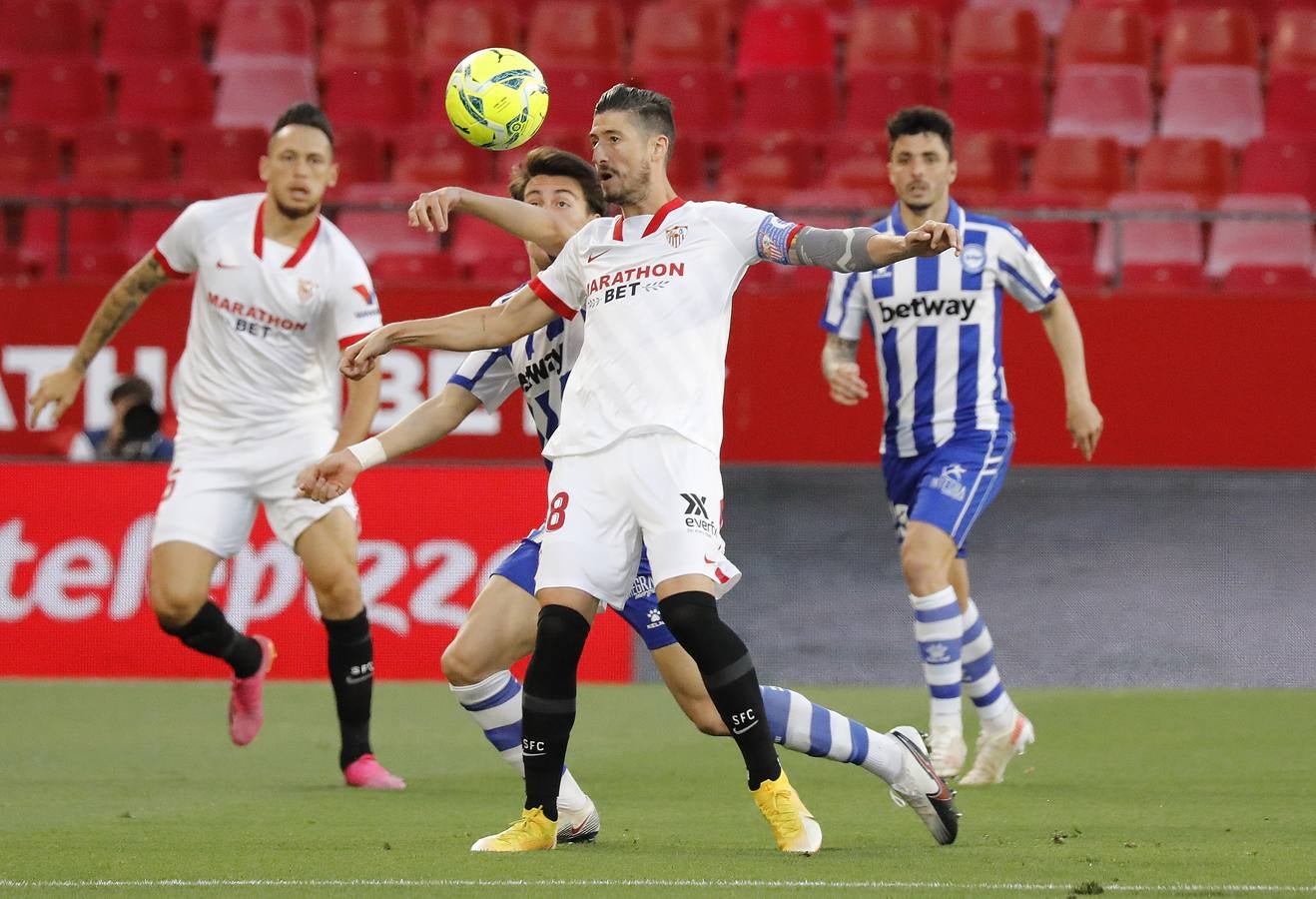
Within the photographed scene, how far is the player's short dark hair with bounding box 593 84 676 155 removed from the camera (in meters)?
5.21

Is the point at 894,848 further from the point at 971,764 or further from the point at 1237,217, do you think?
the point at 1237,217

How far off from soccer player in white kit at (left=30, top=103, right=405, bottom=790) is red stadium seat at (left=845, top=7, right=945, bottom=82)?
863 cm

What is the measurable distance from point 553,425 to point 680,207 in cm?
101

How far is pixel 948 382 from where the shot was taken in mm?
7332

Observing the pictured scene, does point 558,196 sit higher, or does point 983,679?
point 558,196

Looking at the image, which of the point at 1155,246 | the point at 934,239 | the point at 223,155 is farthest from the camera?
the point at 223,155

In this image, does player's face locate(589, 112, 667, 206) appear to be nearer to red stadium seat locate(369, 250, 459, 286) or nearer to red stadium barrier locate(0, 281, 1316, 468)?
red stadium barrier locate(0, 281, 1316, 468)

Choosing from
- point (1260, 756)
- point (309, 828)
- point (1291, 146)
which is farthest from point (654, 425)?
point (1291, 146)

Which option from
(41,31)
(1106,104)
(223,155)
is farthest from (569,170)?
(41,31)

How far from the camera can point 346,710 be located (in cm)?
720

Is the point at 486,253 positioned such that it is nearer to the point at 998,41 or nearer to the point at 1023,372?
the point at 1023,372

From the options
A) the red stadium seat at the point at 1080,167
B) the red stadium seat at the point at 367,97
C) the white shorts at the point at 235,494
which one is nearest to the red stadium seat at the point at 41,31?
the red stadium seat at the point at 367,97

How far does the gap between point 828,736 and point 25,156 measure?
1122 centimetres

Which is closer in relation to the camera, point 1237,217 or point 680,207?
point 680,207
